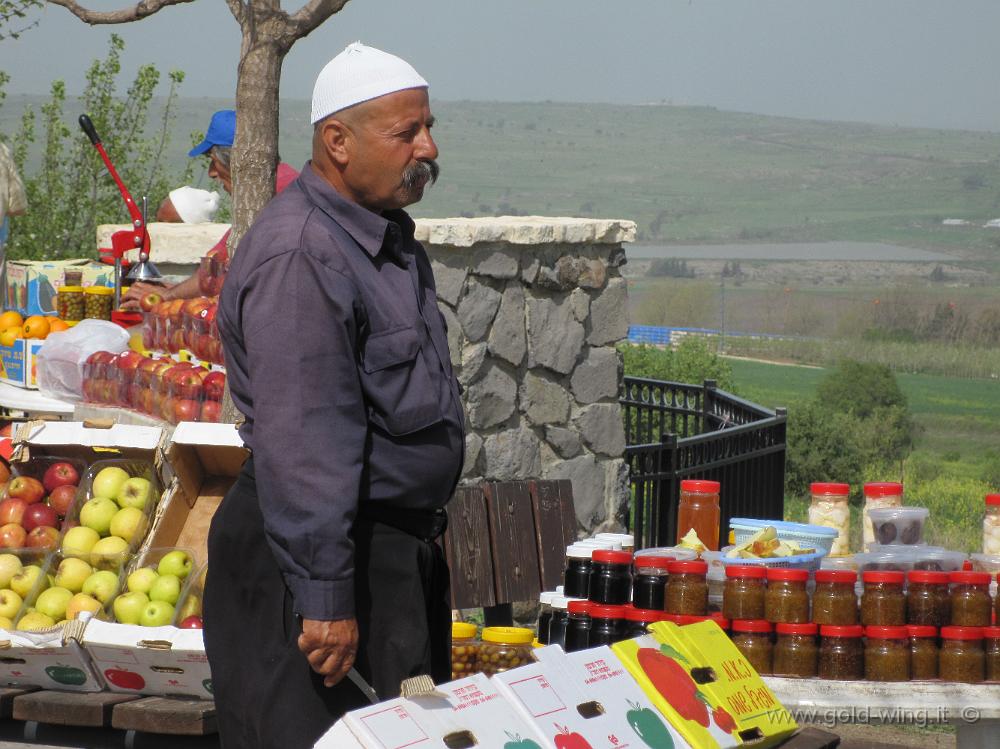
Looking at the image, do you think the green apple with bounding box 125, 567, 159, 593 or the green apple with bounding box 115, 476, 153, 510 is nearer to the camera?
the green apple with bounding box 125, 567, 159, 593

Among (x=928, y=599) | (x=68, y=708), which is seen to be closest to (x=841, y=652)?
(x=928, y=599)

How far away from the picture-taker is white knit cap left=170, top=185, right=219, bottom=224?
896cm

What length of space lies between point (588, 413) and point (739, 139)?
373 feet

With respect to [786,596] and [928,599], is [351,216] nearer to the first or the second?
[786,596]

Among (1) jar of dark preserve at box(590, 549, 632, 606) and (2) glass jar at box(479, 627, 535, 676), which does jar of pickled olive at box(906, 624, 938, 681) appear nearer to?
(1) jar of dark preserve at box(590, 549, 632, 606)

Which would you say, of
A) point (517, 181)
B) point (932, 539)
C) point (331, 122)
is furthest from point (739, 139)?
point (331, 122)

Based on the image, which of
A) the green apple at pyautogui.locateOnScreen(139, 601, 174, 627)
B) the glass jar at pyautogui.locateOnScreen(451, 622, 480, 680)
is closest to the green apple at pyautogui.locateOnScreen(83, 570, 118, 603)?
the green apple at pyautogui.locateOnScreen(139, 601, 174, 627)

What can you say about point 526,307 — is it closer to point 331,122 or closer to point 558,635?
point 558,635

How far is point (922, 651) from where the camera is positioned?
3307 mm

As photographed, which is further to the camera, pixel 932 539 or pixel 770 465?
pixel 932 539

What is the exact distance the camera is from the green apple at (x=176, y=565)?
4.16 m

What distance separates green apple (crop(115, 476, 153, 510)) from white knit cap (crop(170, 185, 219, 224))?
188 inches

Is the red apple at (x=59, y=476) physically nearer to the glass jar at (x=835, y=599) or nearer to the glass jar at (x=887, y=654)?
the glass jar at (x=835, y=599)

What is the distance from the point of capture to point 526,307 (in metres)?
6.35
